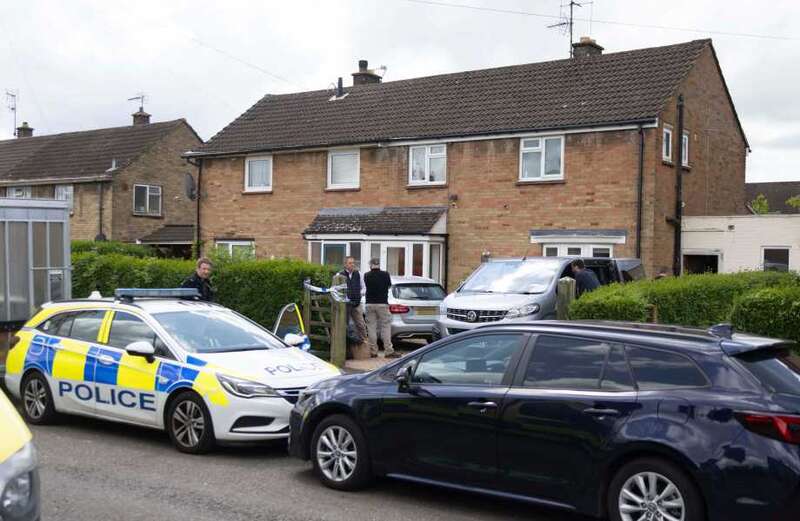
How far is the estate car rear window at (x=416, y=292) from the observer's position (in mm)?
16891

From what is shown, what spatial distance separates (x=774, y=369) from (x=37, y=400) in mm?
7614

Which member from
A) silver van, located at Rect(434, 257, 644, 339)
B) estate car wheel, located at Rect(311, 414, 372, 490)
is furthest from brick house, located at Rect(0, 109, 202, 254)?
estate car wheel, located at Rect(311, 414, 372, 490)

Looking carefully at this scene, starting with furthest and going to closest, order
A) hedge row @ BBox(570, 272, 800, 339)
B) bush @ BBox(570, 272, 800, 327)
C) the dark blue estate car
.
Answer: bush @ BBox(570, 272, 800, 327), hedge row @ BBox(570, 272, 800, 339), the dark blue estate car

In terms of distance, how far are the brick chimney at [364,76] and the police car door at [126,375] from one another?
77.2ft

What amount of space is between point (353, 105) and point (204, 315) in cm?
1979

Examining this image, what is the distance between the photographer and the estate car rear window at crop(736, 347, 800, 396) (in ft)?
18.4

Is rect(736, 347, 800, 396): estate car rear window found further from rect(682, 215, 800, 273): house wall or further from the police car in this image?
rect(682, 215, 800, 273): house wall

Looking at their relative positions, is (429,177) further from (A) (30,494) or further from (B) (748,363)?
(A) (30,494)

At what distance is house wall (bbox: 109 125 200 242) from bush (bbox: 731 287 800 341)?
30.9 metres

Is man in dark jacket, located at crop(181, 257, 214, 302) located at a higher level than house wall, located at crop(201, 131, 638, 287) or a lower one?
lower

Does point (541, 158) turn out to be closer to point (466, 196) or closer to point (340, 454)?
point (466, 196)

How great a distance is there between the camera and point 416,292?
56.0 feet

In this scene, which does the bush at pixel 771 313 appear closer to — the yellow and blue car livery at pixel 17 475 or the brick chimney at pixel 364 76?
the yellow and blue car livery at pixel 17 475

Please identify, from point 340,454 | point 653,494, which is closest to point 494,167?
point 340,454
